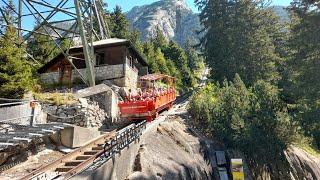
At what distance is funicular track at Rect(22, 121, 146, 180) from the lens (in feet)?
36.4

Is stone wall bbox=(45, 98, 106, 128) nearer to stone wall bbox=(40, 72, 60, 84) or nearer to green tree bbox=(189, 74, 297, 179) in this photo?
green tree bbox=(189, 74, 297, 179)

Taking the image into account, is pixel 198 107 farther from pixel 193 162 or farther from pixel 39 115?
pixel 39 115

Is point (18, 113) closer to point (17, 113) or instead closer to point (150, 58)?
point (17, 113)

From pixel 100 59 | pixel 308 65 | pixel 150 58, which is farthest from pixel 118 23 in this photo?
pixel 308 65

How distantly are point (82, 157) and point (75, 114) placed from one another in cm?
645

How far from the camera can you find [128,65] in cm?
2972

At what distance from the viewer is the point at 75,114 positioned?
1978 cm

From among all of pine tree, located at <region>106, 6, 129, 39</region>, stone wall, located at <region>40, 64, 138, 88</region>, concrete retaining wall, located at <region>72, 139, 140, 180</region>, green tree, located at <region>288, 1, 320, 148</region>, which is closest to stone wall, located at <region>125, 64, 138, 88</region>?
stone wall, located at <region>40, 64, 138, 88</region>

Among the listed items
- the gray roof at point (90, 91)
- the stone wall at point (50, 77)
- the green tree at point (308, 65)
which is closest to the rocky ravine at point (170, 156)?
the gray roof at point (90, 91)

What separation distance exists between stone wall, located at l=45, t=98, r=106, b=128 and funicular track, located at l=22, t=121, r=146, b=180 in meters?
3.82

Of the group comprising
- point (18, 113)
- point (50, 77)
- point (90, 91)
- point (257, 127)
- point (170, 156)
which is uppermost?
point (50, 77)

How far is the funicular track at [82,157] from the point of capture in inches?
437

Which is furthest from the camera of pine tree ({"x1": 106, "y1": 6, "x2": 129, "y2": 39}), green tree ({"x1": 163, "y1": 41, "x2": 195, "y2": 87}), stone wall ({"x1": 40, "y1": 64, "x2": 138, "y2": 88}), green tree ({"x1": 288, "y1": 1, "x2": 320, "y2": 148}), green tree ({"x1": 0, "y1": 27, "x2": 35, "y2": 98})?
green tree ({"x1": 163, "y1": 41, "x2": 195, "y2": 87})

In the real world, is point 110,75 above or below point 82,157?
above
